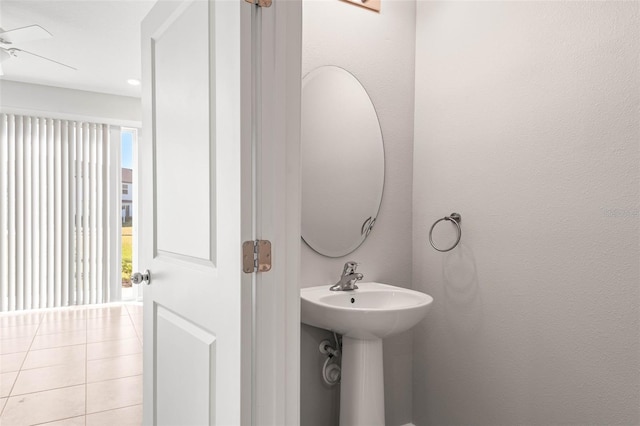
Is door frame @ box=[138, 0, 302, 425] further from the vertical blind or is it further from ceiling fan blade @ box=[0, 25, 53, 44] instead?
the vertical blind

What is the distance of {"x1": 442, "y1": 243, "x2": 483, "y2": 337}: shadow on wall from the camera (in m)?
1.92

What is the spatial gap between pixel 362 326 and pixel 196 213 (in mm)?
729

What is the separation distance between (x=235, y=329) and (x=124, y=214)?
5.08 meters

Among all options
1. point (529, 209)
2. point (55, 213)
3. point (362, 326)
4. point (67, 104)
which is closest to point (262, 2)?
point (362, 326)

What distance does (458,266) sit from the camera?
1997 mm

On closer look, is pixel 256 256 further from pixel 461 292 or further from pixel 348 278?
pixel 461 292

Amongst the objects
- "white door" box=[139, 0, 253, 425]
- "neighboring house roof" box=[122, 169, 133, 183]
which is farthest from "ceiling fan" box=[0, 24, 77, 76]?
"neighboring house roof" box=[122, 169, 133, 183]

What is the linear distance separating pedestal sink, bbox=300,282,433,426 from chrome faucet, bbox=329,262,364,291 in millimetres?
34

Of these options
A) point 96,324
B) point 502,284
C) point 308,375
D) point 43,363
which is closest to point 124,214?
point 96,324

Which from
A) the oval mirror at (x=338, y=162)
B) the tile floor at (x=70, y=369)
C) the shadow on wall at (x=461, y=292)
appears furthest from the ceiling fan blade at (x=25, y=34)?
the shadow on wall at (x=461, y=292)

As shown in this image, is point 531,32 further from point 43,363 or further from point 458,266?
point 43,363

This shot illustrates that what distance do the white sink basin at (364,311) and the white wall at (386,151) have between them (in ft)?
0.58

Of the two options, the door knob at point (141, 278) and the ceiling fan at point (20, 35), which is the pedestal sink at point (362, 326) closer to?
the door knob at point (141, 278)

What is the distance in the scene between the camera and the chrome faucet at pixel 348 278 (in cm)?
187
